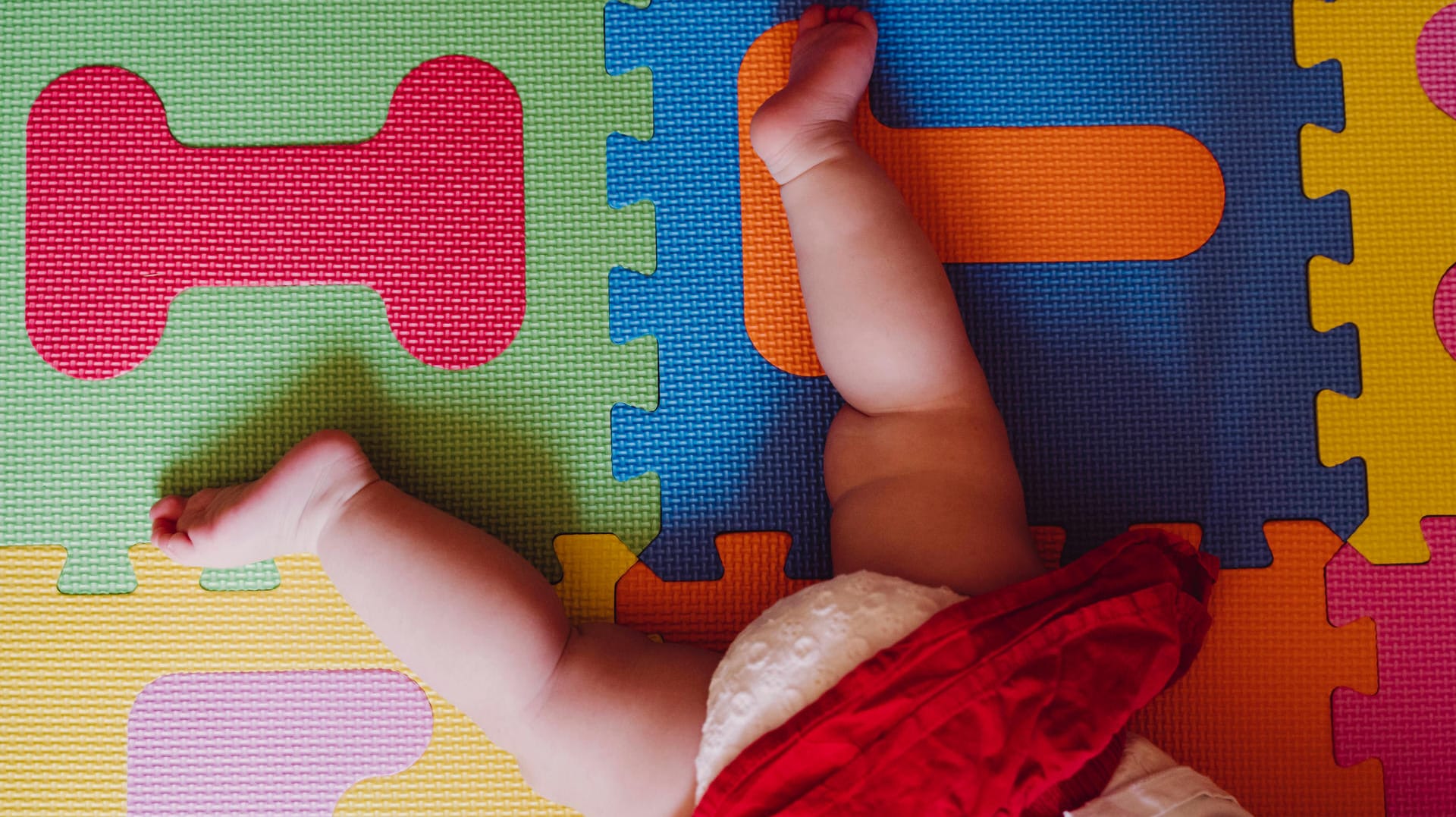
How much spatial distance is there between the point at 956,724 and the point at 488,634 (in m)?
0.36

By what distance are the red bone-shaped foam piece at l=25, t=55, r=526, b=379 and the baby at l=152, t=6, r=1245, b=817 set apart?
A: 165mm

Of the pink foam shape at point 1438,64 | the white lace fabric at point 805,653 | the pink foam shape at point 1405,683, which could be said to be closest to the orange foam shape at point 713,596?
the white lace fabric at point 805,653

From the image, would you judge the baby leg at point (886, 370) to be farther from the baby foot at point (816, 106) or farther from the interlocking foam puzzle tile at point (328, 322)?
the interlocking foam puzzle tile at point (328, 322)

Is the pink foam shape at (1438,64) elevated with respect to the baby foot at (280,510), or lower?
elevated

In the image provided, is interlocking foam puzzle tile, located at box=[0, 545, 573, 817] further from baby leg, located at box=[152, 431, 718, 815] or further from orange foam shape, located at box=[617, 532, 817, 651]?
orange foam shape, located at box=[617, 532, 817, 651]

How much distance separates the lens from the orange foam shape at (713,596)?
843 millimetres

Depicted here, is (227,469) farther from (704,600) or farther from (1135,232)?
(1135,232)

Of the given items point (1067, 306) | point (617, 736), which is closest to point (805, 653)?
point (617, 736)

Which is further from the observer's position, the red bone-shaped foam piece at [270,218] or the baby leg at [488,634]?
the red bone-shaped foam piece at [270,218]

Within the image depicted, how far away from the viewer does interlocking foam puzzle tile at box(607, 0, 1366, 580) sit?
85 centimetres

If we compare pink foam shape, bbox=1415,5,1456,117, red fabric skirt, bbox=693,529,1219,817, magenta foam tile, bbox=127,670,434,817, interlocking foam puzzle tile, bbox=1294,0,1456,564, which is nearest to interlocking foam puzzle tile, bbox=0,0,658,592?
magenta foam tile, bbox=127,670,434,817

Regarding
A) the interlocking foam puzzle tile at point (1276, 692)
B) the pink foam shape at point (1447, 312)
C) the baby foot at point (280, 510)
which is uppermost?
the pink foam shape at point (1447, 312)

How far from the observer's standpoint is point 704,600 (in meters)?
0.84

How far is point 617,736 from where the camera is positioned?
72cm
